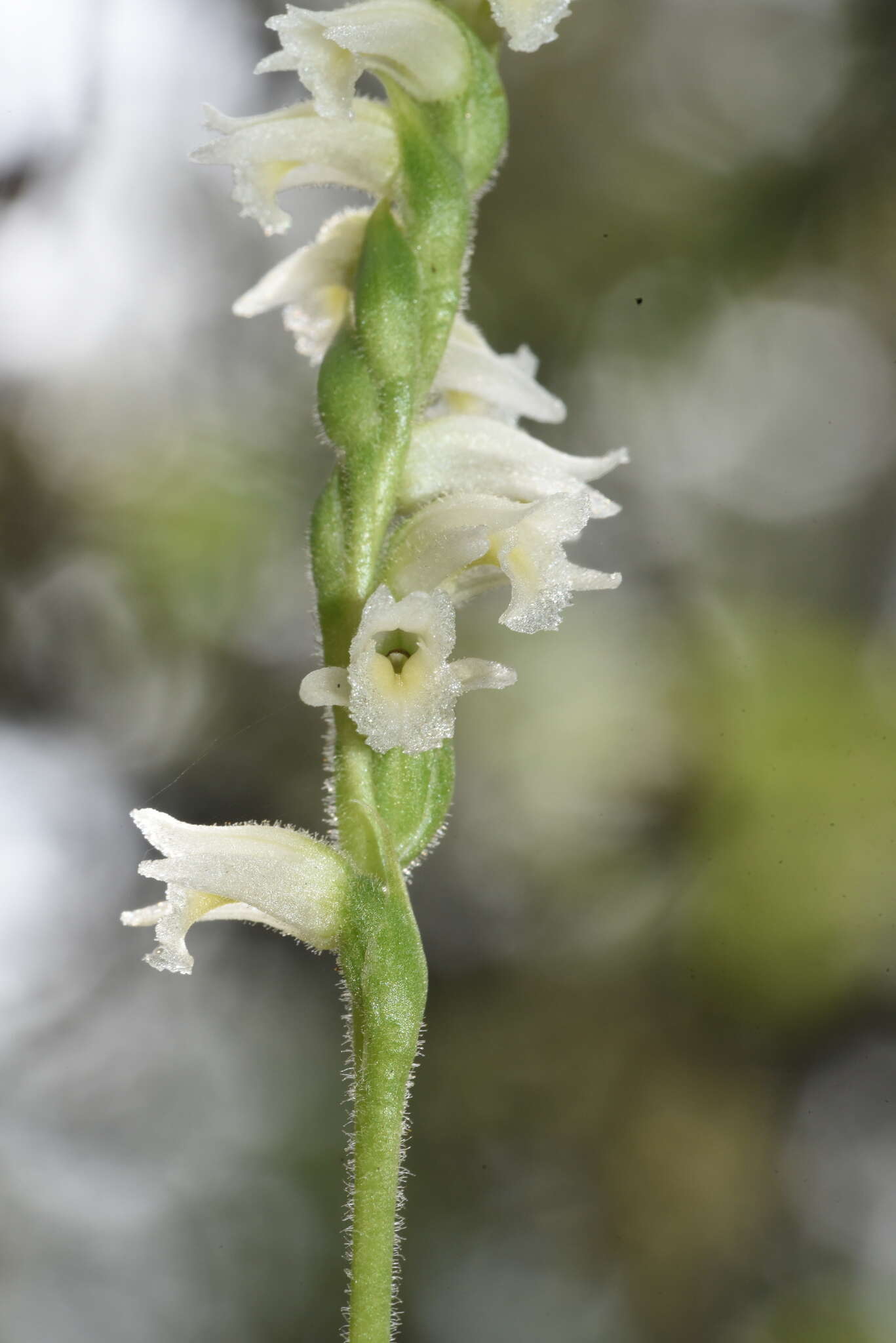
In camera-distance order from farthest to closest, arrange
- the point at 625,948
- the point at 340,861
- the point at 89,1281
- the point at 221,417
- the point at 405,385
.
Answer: the point at 221,417 → the point at 625,948 → the point at 89,1281 → the point at 405,385 → the point at 340,861

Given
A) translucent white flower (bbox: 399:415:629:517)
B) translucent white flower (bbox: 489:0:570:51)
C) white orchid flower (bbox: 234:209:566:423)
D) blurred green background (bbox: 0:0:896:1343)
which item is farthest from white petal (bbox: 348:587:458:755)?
blurred green background (bbox: 0:0:896:1343)

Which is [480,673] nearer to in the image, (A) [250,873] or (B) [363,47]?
(A) [250,873]

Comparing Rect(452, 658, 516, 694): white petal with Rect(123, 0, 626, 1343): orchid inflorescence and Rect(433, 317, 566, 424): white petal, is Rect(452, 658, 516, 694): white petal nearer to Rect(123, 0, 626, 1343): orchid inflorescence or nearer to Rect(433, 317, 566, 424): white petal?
Rect(123, 0, 626, 1343): orchid inflorescence

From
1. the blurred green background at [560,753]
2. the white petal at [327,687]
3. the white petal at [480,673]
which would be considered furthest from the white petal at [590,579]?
the blurred green background at [560,753]

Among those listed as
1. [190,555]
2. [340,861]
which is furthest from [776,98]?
[340,861]

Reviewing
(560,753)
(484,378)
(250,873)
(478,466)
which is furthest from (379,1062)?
(560,753)

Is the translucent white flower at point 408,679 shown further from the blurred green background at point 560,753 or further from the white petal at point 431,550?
the blurred green background at point 560,753

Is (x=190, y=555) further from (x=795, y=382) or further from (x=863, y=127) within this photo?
(x=863, y=127)
